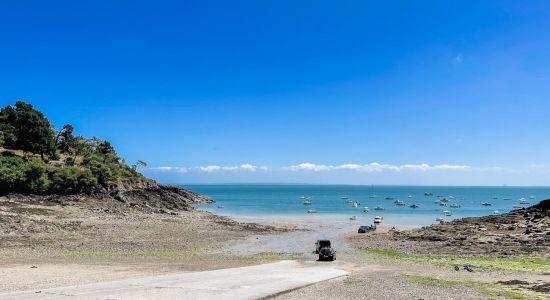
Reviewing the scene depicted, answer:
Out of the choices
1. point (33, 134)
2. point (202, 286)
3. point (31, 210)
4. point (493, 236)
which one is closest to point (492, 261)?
point (493, 236)

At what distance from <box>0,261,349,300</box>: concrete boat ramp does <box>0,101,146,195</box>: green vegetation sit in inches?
2412

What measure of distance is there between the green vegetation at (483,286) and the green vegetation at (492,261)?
7.79m

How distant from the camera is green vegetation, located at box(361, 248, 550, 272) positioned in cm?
3141

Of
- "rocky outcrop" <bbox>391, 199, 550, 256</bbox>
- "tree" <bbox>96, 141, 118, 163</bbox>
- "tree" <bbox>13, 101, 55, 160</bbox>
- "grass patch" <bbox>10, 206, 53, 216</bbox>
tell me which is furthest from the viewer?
"tree" <bbox>96, 141, 118, 163</bbox>

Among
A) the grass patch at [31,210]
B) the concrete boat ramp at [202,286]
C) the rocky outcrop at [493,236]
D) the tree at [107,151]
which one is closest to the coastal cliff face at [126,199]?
the grass patch at [31,210]

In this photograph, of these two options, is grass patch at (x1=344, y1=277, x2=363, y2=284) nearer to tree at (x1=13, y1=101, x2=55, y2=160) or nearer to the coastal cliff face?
the coastal cliff face

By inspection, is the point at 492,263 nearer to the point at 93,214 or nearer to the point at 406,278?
the point at 406,278

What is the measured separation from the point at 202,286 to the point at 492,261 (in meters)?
24.1

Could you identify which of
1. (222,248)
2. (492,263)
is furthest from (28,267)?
(492,263)

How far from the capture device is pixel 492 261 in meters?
35.6

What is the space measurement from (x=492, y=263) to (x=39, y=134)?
95.5 meters

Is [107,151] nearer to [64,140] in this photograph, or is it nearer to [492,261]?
[64,140]

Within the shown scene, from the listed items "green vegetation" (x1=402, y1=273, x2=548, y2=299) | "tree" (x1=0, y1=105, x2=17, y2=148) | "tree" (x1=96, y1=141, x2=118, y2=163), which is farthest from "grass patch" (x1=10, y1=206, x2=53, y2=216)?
"tree" (x1=96, y1=141, x2=118, y2=163)

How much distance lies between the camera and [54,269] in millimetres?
27891
